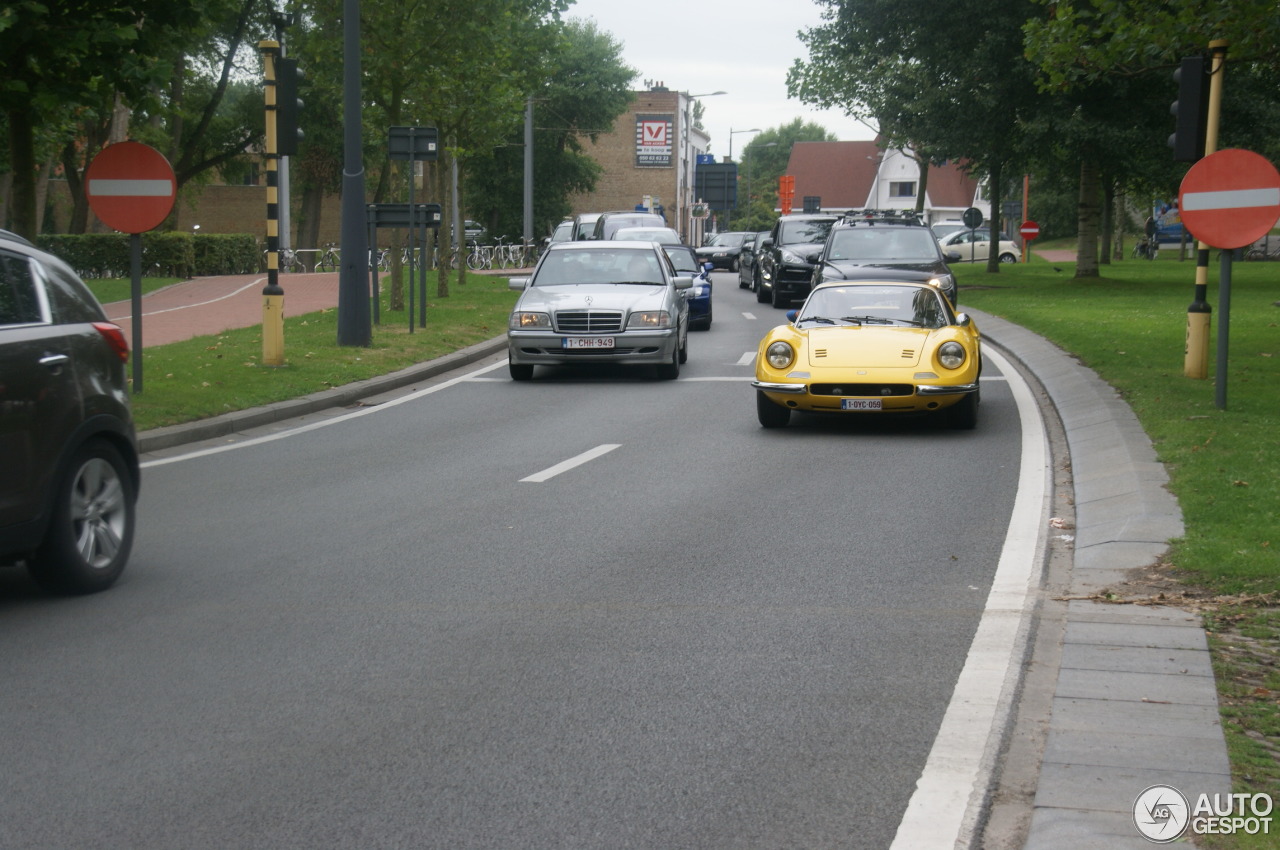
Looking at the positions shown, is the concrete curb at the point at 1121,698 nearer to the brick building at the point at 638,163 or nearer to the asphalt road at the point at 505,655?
the asphalt road at the point at 505,655

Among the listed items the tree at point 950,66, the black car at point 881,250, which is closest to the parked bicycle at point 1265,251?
the tree at point 950,66

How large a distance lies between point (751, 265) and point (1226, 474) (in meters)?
30.3

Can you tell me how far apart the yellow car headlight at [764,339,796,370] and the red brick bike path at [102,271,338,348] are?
32.6 ft

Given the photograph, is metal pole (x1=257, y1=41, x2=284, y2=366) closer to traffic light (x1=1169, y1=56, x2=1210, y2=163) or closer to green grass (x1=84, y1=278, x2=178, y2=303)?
traffic light (x1=1169, y1=56, x2=1210, y2=163)

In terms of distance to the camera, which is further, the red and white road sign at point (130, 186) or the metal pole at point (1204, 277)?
the red and white road sign at point (130, 186)

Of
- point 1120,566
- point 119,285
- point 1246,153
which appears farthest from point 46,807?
point 119,285

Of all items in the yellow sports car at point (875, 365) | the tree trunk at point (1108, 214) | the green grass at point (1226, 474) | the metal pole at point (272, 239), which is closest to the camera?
the green grass at point (1226, 474)

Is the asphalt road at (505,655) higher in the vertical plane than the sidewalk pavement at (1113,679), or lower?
lower

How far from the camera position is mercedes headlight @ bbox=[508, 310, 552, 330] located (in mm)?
16438

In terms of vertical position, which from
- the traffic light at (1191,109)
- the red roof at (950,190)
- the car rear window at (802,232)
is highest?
the red roof at (950,190)

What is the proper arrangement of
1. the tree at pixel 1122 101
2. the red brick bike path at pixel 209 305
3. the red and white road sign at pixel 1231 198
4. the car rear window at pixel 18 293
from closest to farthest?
the car rear window at pixel 18 293 → the red and white road sign at pixel 1231 198 → the tree at pixel 1122 101 → the red brick bike path at pixel 209 305

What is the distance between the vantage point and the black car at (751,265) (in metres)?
35.8

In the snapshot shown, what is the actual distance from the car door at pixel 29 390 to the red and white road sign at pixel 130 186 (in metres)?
6.29

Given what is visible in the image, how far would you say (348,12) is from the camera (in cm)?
1770
